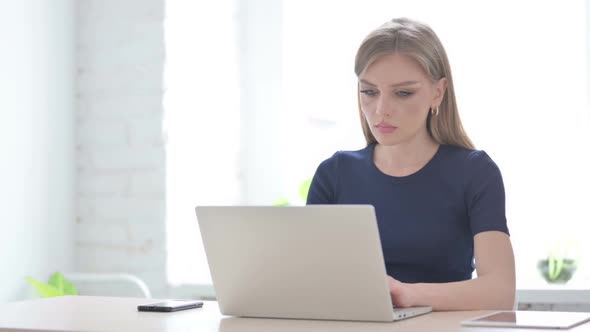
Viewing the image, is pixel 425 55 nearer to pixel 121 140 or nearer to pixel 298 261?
pixel 298 261

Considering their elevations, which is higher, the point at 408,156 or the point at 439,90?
the point at 439,90

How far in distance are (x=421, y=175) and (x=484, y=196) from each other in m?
0.17

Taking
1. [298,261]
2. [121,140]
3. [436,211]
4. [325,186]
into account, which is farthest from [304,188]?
[298,261]

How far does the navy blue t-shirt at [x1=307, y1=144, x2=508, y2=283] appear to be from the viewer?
2039mm

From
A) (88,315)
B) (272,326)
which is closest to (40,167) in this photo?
(88,315)

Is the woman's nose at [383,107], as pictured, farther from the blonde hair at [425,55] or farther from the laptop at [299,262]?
the laptop at [299,262]

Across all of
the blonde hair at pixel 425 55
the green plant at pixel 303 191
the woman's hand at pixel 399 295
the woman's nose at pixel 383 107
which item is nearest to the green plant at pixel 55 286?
the green plant at pixel 303 191

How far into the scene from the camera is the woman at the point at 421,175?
76.9 inches

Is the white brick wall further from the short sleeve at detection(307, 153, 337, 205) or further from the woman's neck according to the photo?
the woman's neck

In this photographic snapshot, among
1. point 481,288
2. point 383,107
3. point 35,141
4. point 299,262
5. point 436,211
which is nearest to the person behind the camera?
point 299,262

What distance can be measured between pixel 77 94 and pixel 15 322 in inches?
58.8

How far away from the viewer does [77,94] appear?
297cm

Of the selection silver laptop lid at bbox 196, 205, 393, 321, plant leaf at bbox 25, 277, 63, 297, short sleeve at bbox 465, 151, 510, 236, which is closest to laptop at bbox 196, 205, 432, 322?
silver laptop lid at bbox 196, 205, 393, 321

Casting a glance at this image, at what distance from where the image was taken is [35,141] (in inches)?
109
